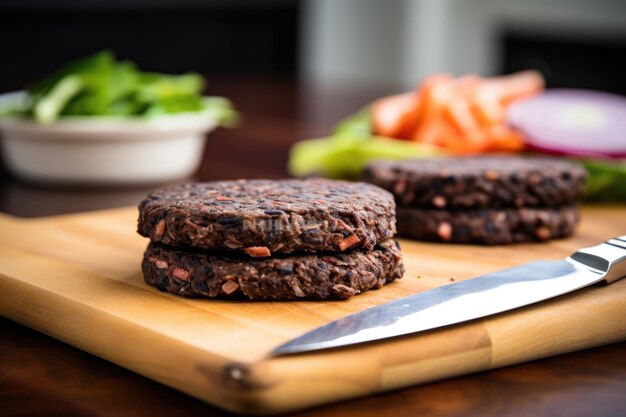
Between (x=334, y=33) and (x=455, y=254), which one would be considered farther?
(x=334, y=33)

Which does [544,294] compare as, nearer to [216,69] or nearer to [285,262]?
[285,262]

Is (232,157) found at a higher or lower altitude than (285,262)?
lower

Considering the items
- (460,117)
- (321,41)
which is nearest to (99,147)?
(460,117)

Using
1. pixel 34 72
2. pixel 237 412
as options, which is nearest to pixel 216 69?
pixel 34 72

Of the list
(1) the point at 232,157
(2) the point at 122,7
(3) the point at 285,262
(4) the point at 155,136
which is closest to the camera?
(3) the point at 285,262

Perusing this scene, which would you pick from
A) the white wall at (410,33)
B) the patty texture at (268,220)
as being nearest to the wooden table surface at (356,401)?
the patty texture at (268,220)

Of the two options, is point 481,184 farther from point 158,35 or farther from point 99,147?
point 158,35
